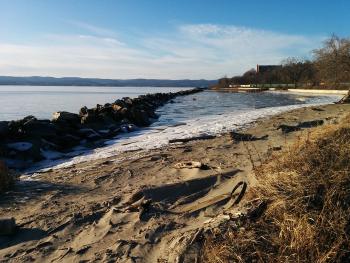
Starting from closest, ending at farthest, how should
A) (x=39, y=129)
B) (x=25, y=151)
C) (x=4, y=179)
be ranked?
(x=4, y=179) → (x=25, y=151) → (x=39, y=129)

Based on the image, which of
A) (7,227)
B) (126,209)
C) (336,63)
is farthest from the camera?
(336,63)

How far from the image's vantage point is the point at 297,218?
13.6ft

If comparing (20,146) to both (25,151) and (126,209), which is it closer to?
(25,151)

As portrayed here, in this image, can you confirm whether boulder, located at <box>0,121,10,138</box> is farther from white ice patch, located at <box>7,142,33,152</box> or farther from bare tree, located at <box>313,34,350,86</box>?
bare tree, located at <box>313,34,350,86</box>

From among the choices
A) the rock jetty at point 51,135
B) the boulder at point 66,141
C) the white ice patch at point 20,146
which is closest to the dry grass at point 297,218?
the rock jetty at point 51,135

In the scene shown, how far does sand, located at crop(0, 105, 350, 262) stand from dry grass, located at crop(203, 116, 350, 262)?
337 millimetres

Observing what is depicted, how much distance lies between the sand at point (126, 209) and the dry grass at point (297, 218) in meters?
0.34

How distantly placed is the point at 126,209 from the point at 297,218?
2.43 m

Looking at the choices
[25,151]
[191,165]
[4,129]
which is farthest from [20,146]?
[191,165]

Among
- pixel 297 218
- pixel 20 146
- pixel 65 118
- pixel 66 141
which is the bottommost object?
pixel 66 141

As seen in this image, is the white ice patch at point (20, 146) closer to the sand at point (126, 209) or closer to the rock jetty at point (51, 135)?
the rock jetty at point (51, 135)

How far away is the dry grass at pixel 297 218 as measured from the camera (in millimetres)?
3889

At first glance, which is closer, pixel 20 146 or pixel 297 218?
pixel 297 218

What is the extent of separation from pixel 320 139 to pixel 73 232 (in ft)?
11.9
